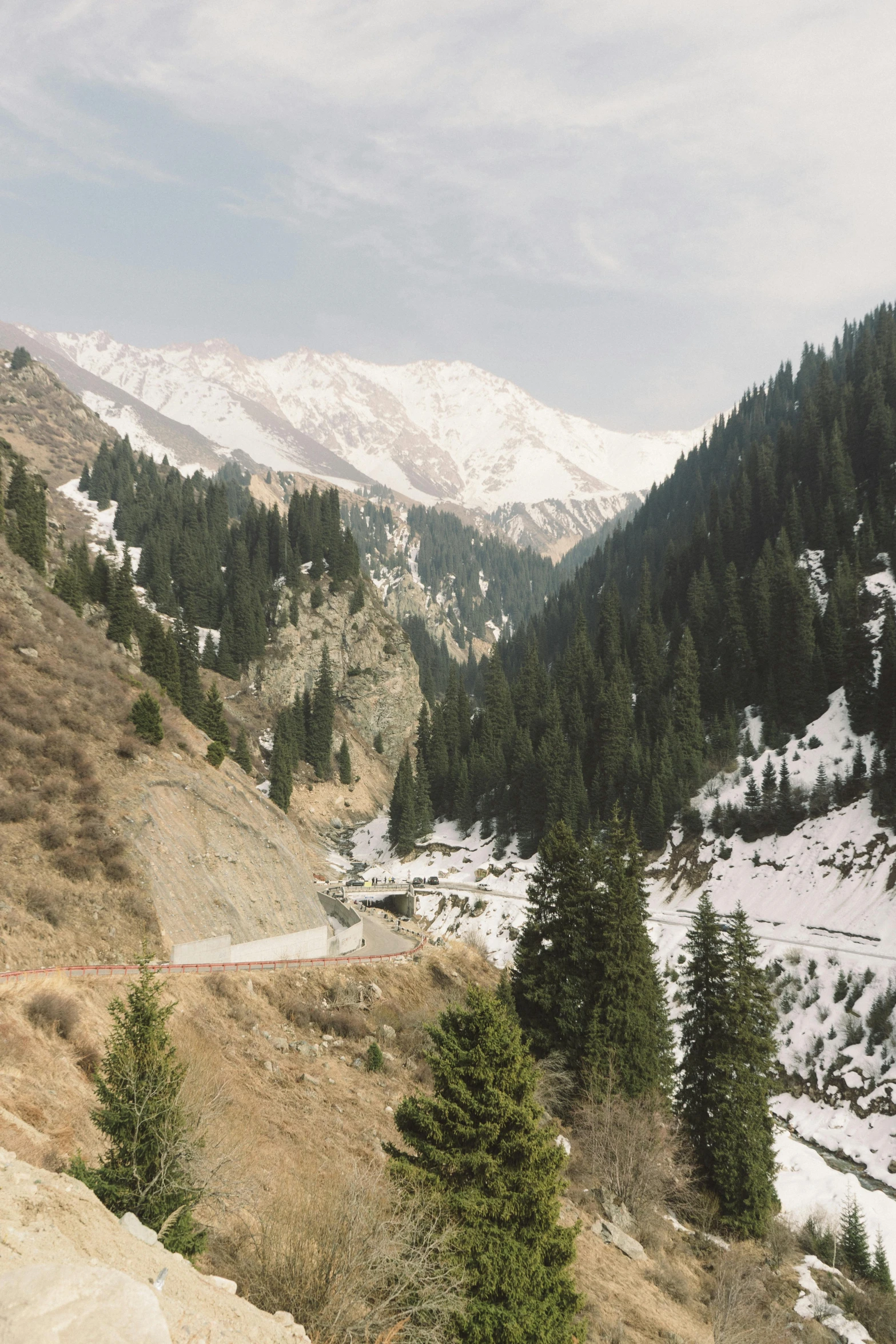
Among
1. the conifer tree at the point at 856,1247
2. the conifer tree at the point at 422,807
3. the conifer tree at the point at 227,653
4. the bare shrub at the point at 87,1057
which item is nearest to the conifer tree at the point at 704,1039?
the conifer tree at the point at 856,1247

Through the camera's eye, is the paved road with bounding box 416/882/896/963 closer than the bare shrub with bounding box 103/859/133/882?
No

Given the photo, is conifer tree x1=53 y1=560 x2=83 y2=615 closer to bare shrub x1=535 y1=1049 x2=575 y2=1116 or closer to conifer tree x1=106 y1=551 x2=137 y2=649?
conifer tree x1=106 y1=551 x2=137 y2=649

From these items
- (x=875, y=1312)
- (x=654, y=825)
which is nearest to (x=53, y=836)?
(x=875, y=1312)

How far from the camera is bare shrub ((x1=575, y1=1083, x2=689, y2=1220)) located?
31.4m

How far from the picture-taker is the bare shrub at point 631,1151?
3138cm

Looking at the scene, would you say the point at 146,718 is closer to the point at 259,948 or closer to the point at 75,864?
the point at 75,864

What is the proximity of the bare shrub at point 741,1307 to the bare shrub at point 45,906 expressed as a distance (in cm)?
3068

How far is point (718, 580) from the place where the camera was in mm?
140125

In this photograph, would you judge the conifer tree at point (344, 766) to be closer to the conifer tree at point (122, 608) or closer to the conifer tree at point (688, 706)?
the conifer tree at point (122, 608)

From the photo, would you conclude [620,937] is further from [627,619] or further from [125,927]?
[627,619]

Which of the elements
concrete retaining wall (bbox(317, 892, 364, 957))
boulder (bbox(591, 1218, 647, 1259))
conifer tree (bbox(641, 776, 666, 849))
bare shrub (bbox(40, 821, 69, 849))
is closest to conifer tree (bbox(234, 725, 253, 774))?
concrete retaining wall (bbox(317, 892, 364, 957))

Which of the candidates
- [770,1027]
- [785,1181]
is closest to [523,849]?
[785,1181]

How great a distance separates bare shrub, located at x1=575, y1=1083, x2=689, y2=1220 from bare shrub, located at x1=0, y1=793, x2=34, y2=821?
31.6 metres

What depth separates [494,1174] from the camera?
1658 cm
